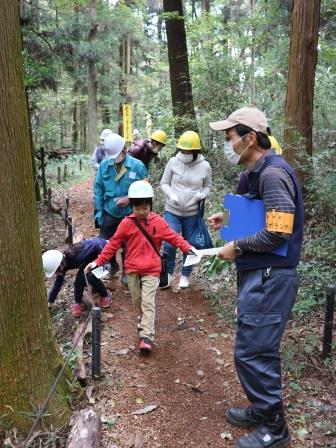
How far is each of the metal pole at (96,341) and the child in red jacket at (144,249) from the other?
0.64m

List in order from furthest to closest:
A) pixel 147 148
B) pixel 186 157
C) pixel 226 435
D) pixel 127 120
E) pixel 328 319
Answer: pixel 127 120 < pixel 147 148 < pixel 186 157 < pixel 328 319 < pixel 226 435

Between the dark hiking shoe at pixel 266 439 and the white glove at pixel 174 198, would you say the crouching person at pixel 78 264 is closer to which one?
the white glove at pixel 174 198

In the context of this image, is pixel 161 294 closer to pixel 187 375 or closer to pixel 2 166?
pixel 187 375

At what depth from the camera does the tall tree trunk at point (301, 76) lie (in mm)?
6929

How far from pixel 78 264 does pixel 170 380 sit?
1.95 m

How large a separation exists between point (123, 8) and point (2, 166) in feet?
80.5

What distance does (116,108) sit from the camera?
31.1 metres

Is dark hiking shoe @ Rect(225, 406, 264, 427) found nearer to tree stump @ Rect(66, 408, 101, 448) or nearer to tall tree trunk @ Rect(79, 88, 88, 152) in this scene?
tree stump @ Rect(66, 408, 101, 448)

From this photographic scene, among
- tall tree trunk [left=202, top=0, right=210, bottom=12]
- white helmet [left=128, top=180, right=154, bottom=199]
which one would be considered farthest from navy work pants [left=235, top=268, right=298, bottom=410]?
tall tree trunk [left=202, top=0, right=210, bottom=12]

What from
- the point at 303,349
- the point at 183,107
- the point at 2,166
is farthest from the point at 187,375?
the point at 183,107

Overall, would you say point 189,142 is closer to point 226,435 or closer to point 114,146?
point 114,146

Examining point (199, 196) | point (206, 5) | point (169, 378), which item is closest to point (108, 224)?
point (199, 196)

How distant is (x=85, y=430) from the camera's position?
3.45 m

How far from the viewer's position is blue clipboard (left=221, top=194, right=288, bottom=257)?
3088mm
